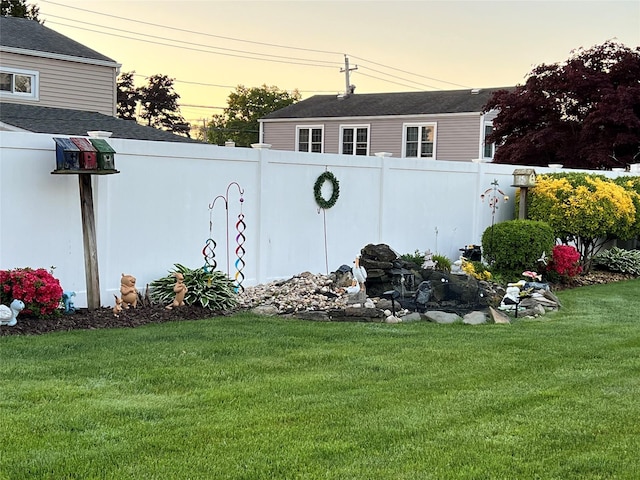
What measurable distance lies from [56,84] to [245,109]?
1430 inches

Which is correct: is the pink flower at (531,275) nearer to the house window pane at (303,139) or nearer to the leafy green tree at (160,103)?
the house window pane at (303,139)

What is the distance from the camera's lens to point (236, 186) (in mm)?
10023

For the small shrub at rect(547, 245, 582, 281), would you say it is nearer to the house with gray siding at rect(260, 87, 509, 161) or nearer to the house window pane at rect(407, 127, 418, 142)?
the house with gray siding at rect(260, 87, 509, 161)

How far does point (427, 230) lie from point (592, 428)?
8435 mm

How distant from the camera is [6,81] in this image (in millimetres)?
18328

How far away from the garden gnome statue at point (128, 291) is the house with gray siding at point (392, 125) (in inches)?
772

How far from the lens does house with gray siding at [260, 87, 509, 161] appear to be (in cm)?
2753

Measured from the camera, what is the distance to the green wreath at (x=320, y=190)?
11.0 m

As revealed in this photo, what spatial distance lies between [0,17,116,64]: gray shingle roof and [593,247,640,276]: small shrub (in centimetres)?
1319

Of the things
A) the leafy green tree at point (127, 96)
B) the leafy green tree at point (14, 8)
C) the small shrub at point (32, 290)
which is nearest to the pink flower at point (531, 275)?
the small shrub at point (32, 290)

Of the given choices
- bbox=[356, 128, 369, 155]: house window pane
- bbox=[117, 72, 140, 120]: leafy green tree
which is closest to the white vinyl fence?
bbox=[356, 128, 369, 155]: house window pane

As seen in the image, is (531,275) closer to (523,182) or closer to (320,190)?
(523,182)

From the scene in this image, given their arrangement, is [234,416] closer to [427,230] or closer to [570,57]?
[427,230]

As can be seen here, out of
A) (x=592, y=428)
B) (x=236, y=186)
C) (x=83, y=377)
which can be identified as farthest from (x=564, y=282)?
(x=83, y=377)
